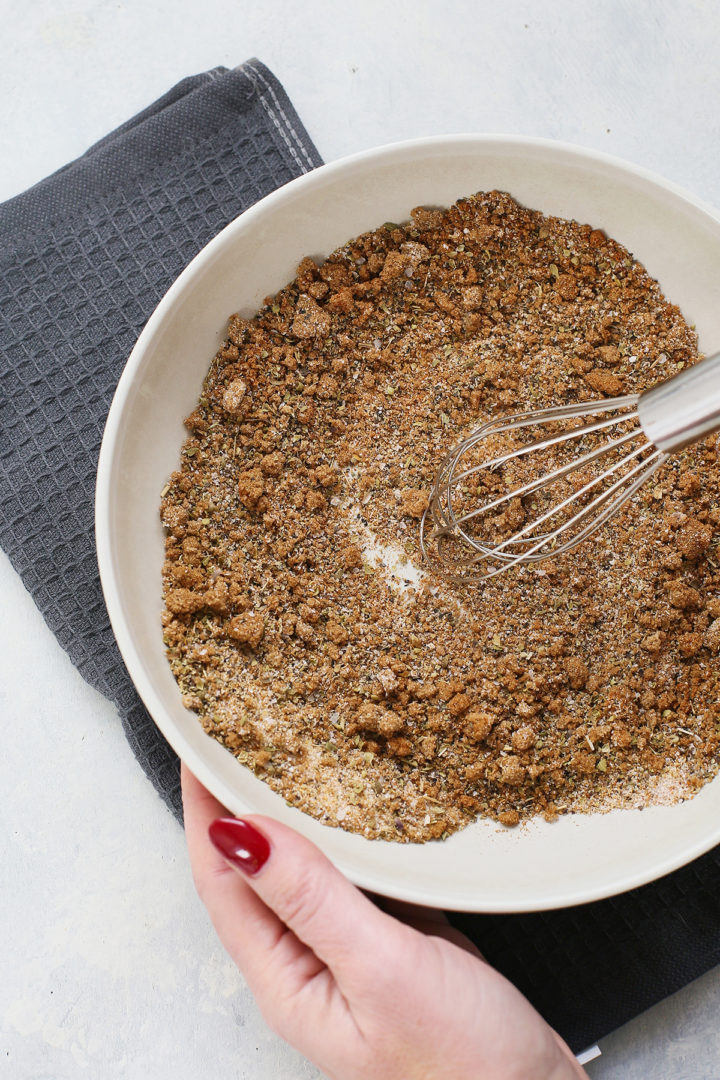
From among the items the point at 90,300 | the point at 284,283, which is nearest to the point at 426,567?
the point at 284,283

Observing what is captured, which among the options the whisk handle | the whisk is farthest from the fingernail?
the whisk handle

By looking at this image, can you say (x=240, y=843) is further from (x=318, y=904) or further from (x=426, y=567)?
(x=426, y=567)

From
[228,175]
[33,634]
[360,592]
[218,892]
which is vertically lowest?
[218,892]

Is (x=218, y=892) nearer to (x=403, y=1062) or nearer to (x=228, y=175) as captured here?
(x=403, y=1062)

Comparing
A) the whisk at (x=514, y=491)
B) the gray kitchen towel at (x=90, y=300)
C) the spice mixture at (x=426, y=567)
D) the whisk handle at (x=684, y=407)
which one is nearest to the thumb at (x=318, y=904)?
the spice mixture at (x=426, y=567)

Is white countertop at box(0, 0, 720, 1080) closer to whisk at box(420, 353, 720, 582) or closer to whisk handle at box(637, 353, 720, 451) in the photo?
whisk at box(420, 353, 720, 582)

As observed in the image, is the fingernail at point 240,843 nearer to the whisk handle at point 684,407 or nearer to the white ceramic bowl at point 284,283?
the white ceramic bowl at point 284,283

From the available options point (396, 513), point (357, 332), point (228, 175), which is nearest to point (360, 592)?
point (396, 513)
